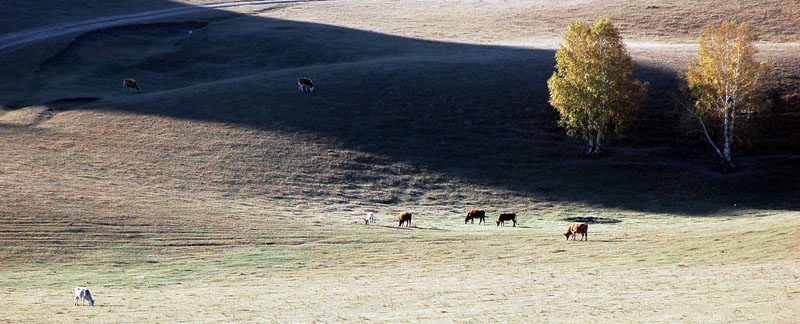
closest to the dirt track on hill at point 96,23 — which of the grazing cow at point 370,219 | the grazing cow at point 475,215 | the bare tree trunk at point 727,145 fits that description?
the grazing cow at point 370,219

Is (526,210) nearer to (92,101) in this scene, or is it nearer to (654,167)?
(654,167)

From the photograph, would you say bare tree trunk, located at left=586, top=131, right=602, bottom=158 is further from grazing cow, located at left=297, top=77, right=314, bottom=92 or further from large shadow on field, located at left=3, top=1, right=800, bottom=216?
grazing cow, located at left=297, top=77, right=314, bottom=92

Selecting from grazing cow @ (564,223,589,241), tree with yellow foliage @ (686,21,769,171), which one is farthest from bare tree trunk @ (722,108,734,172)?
grazing cow @ (564,223,589,241)

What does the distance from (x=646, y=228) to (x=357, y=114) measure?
2891cm

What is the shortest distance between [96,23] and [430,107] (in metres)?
57.7

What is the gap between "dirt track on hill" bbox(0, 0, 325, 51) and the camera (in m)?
88.6

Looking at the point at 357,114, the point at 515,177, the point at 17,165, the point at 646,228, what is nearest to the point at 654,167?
the point at 515,177

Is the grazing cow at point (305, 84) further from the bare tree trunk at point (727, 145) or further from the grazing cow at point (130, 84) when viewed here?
the bare tree trunk at point (727, 145)

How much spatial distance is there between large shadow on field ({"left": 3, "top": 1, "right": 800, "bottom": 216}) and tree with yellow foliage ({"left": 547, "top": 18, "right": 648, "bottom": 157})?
2.83 meters

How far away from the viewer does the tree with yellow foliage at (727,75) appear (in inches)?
1940

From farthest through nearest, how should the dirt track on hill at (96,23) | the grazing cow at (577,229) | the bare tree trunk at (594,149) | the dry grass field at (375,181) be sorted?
1. the dirt track on hill at (96,23)
2. the bare tree trunk at (594,149)
3. the grazing cow at (577,229)
4. the dry grass field at (375,181)

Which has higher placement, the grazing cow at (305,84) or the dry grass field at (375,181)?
the grazing cow at (305,84)

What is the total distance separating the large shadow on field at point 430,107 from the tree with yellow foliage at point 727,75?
3642 millimetres

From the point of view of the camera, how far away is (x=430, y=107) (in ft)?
201
